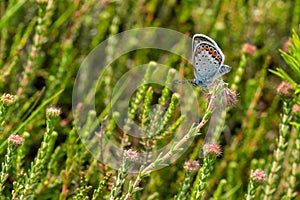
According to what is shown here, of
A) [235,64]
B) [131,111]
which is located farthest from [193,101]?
[235,64]

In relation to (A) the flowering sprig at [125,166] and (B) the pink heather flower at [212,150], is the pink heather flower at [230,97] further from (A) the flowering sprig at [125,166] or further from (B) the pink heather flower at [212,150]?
(A) the flowering sprig at [125,166]

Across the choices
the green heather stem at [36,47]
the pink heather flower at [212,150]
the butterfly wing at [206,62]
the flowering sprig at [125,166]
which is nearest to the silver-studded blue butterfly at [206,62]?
the butterfly wing at [206,62]

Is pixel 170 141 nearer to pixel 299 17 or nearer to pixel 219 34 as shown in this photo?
pixel 219 34

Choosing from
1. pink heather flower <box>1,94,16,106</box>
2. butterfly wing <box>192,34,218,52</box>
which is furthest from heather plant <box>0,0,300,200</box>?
butterfly wing <box>192,34,218,52</box>

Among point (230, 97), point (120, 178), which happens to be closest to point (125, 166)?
point (120, 178)

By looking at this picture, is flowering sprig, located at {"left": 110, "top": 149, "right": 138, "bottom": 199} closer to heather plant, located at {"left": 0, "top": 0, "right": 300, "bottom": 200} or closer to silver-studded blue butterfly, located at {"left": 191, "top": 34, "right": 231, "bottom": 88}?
heather plant, located at {"left": 0, "top": 0, "right": 300, "bottom": 200}
